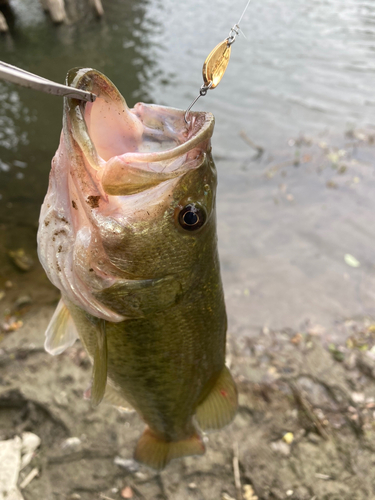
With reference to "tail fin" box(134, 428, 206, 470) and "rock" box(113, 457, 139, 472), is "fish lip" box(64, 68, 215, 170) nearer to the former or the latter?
"tail fin" box(134, 428, 206, 470)

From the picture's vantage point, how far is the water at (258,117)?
15.7ft

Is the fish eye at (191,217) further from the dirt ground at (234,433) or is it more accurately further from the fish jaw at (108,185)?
the dirt ground at (234,433)

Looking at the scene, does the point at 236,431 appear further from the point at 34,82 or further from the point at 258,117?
the point at 258,117

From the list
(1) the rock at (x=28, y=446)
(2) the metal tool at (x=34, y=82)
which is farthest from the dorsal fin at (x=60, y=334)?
(1) the rock at (x=28, y=446)

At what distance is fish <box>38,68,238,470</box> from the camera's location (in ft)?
4.02

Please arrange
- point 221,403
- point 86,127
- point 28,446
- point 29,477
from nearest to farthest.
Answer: point 86,127 → point 221,403 → point 29,477 → point 28,446

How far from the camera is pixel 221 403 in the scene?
2070 mm

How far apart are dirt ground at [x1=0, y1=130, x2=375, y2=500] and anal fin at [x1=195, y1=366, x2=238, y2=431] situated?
884 millimetres

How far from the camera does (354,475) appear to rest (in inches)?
104

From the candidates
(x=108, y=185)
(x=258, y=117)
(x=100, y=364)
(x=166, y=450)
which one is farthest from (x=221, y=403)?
(x=258, y=117)

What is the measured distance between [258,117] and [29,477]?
8.33 m

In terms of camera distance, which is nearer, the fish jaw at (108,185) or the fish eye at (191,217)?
the fish jaw at (108,185)

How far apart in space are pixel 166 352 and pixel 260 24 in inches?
614

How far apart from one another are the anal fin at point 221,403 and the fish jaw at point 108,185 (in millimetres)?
856
